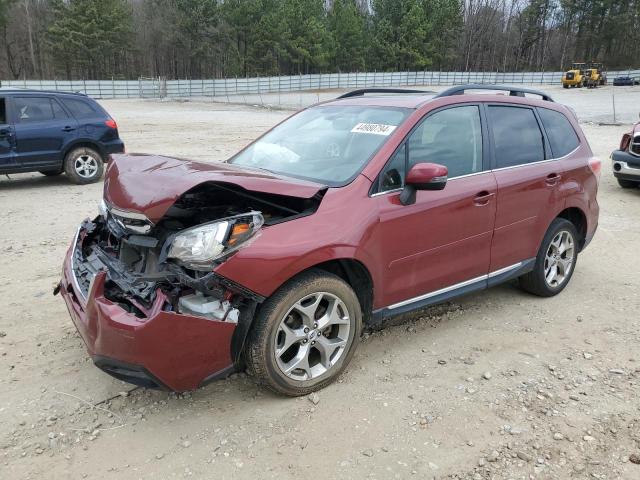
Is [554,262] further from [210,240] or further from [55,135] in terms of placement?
[55,135]

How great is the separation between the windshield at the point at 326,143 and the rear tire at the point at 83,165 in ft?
21.9

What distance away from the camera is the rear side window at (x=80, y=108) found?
32.2ft

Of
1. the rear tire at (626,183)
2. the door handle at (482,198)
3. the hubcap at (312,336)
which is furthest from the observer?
the rear tire at (626,183)

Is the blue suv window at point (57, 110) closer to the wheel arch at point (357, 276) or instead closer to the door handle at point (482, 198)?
the wheel arch at point (357, 276)

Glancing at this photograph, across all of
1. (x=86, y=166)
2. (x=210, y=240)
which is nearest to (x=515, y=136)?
(x=210, y=240)

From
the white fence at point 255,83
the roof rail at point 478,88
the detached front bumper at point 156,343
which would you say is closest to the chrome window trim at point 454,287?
the detached front bumper at point 156,343

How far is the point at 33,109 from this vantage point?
30.9 ft

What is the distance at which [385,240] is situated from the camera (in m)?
3.32

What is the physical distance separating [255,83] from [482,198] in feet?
184

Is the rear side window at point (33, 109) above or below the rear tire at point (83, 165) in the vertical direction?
above

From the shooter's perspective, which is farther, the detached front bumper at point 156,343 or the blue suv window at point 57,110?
the blue suv window at point 57,110

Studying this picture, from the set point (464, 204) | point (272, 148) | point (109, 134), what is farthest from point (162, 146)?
point (464, 204)

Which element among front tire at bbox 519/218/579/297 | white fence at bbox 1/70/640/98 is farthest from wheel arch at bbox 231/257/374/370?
white fence at bbox 1/70/640/98

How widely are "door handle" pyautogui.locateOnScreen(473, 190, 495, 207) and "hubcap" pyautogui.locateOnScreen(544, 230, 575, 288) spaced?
109 centimetres
